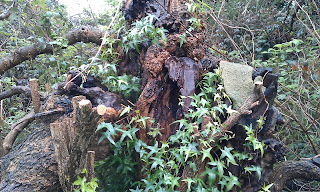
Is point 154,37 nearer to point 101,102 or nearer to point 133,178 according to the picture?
point 101,102

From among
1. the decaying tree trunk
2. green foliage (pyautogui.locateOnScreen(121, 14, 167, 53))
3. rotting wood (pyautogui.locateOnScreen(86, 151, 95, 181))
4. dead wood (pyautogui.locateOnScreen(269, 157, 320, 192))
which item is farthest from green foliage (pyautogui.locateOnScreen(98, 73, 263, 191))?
green foliage (pyautogui.locateOnScreen(121, 14, 167, 53))

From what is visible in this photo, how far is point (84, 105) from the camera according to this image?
1375 millimetres

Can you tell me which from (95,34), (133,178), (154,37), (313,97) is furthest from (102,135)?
(313,97)

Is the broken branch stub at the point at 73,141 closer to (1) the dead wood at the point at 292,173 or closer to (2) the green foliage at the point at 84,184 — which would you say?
(2) the green foliage at the point at 84,184

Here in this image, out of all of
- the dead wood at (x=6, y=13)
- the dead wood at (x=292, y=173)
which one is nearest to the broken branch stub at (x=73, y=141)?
the dead wood at (x=292, y=173)

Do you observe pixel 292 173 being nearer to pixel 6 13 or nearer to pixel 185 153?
pixel 185 153

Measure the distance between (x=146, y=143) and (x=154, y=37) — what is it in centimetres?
98

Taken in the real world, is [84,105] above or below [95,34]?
below

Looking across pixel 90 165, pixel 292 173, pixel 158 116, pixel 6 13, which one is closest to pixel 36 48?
pixel 6 13

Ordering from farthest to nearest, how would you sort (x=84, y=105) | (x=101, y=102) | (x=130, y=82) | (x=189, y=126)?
(x=130, y=82) < (x=101, y=102) < (x=189, y=126) < (x=84, y=105)

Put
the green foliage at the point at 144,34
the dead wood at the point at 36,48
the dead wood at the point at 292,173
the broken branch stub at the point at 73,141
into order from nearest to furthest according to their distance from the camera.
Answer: the broken branch stub at the point at 73,141
the dead wood at the point at 292,173
the green foliage at the point at 144,34
the dead wood at the point at 36,48

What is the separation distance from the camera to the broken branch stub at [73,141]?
147cm

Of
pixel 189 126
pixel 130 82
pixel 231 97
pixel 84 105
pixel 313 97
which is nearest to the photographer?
pixel 84 105

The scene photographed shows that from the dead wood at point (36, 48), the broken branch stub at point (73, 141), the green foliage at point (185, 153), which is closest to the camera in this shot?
the broken branch stub at point (73, 141)
